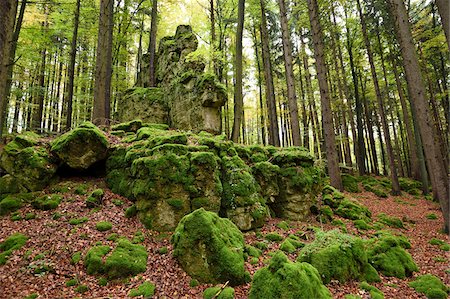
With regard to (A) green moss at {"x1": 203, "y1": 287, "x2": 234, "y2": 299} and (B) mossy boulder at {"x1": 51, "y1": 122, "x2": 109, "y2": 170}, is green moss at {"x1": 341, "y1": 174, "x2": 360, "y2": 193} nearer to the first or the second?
(A) green moss at {"x1": 203, "y1": 287, "x2": 234, "y2": 299}

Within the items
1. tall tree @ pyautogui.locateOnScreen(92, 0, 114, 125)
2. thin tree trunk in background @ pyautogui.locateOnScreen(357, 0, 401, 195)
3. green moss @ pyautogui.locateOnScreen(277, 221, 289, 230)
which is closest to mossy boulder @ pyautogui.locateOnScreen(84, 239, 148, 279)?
green moss @ pyautogui.locateOnScreen(277, 221, 289, 230)

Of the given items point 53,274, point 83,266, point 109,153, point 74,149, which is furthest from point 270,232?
point 74,149

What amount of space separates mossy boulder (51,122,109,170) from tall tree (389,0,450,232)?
1128 centimetres

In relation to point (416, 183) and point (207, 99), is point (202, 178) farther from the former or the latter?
Result: point (416, 183)

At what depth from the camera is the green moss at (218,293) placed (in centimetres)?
456

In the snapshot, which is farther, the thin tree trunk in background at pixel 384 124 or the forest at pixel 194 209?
the thin tree trunk in background at pixel 384 124

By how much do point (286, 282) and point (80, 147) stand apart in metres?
7.40

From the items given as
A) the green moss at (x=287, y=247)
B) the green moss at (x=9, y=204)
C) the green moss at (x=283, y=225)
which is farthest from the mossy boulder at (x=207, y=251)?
the green moss at (x=9, y=204)

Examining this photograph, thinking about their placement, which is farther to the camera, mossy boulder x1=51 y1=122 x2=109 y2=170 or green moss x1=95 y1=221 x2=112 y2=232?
mossy boulder x1=51 y1=122 x2=109 y2=170

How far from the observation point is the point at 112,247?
5809 mm

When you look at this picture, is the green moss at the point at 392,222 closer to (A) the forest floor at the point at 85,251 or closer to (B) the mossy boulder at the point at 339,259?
(A) the forest floor at the point at 85,251

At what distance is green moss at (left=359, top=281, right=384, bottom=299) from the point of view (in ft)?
16.1

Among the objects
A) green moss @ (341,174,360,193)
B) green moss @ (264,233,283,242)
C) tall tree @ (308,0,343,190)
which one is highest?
tall tree @ (308,0,343,190)

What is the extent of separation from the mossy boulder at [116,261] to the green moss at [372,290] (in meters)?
4.79
